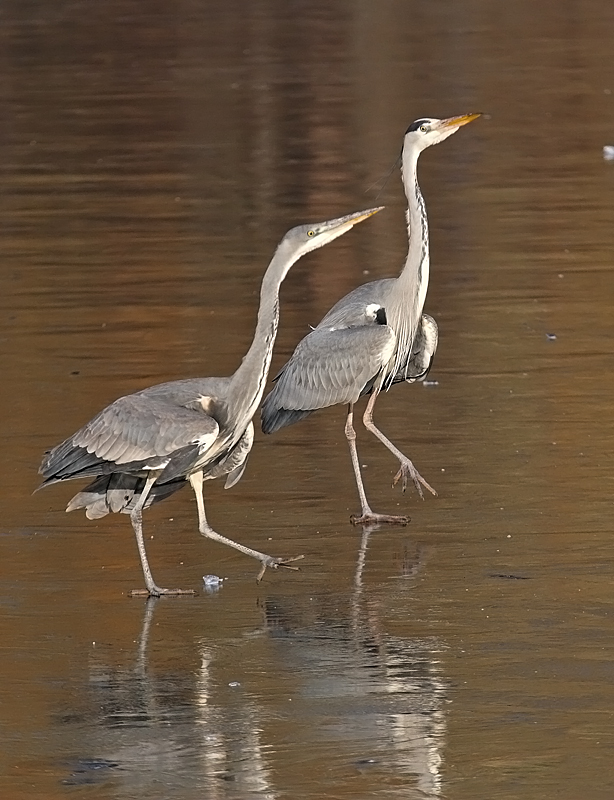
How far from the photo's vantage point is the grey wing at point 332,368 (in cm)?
985

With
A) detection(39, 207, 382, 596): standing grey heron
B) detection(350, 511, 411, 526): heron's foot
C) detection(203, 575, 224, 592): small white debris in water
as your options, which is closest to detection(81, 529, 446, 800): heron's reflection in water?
detection(203, 575, 224, 592): small white debris in water

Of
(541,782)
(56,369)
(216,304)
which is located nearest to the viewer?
(541,782)

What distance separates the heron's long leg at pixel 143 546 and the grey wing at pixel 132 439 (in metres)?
0.17

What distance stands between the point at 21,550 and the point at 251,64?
2323 cm

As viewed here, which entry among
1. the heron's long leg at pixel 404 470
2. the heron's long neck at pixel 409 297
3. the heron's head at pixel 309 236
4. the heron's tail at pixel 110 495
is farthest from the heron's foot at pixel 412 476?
the heron's head at pixel 309 236

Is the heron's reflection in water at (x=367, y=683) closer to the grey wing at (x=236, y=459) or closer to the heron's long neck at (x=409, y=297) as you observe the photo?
the grey wing at (x=236, y=459)

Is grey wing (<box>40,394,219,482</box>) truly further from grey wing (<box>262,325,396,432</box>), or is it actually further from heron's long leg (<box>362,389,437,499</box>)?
grey wing (<box>262,325,396,432</box>)

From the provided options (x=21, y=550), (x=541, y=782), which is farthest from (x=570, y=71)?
(x=541, y=782)

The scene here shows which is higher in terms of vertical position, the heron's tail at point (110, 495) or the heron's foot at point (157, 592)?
the heron's tail at point (110, 495)

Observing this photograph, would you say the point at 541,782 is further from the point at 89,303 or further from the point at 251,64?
the point at 251,64

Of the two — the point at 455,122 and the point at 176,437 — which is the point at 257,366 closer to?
the point at 176,437

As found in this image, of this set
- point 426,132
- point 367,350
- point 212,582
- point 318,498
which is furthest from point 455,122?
point 212,582

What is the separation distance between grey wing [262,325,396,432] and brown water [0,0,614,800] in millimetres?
347

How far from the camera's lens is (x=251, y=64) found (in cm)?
3127
